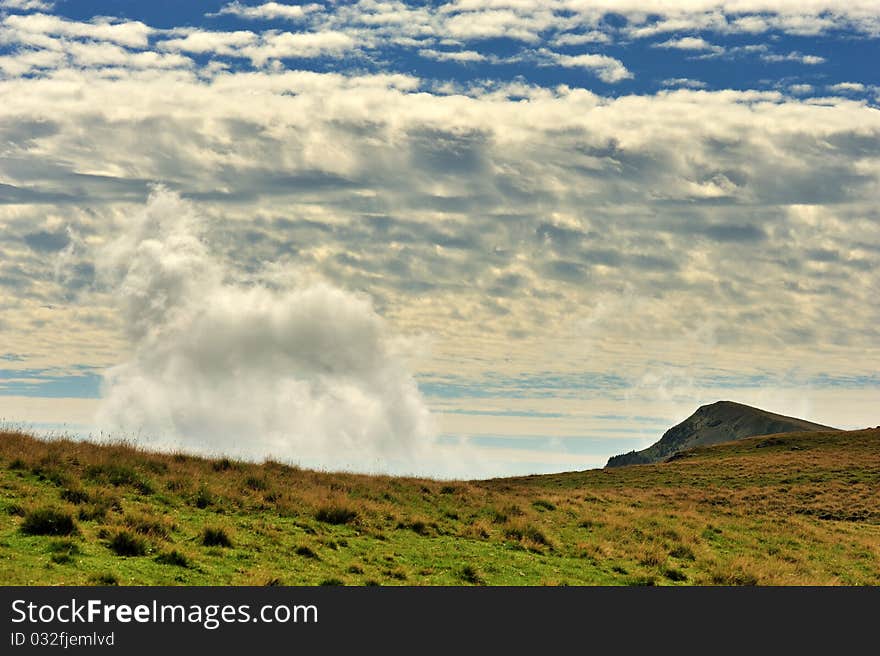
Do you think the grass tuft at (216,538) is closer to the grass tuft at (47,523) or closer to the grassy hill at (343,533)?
the grassy hill at (343,533)

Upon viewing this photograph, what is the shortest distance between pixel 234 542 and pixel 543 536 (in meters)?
11.8

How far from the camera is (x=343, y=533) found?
1009 inches

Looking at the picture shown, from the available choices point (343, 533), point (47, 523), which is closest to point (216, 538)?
point (47, 523)

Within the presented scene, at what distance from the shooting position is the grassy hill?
1912cm

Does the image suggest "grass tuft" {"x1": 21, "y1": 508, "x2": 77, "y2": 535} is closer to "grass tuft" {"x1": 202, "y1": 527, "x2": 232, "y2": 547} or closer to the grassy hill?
the grassy hill

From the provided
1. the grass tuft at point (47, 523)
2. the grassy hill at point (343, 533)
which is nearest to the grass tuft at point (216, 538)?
the grassy hill at point (343, 533)

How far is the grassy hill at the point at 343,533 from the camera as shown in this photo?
753 inches

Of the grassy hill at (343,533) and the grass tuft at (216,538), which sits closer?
the grassy hill at (343,533)

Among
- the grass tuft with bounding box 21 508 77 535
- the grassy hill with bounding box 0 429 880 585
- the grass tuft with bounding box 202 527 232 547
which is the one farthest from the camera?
the grass tuft with bounding box 202 527 232 547

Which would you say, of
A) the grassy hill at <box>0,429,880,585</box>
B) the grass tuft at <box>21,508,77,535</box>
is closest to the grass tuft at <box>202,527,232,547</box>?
the grassy hill at <box>0,429,880,585</box>

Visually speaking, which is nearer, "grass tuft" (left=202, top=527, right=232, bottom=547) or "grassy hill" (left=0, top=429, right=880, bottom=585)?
"grassy hill" (left=0, top=429, right=880, bottom=585)

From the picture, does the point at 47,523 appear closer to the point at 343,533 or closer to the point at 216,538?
the point at 216,538
